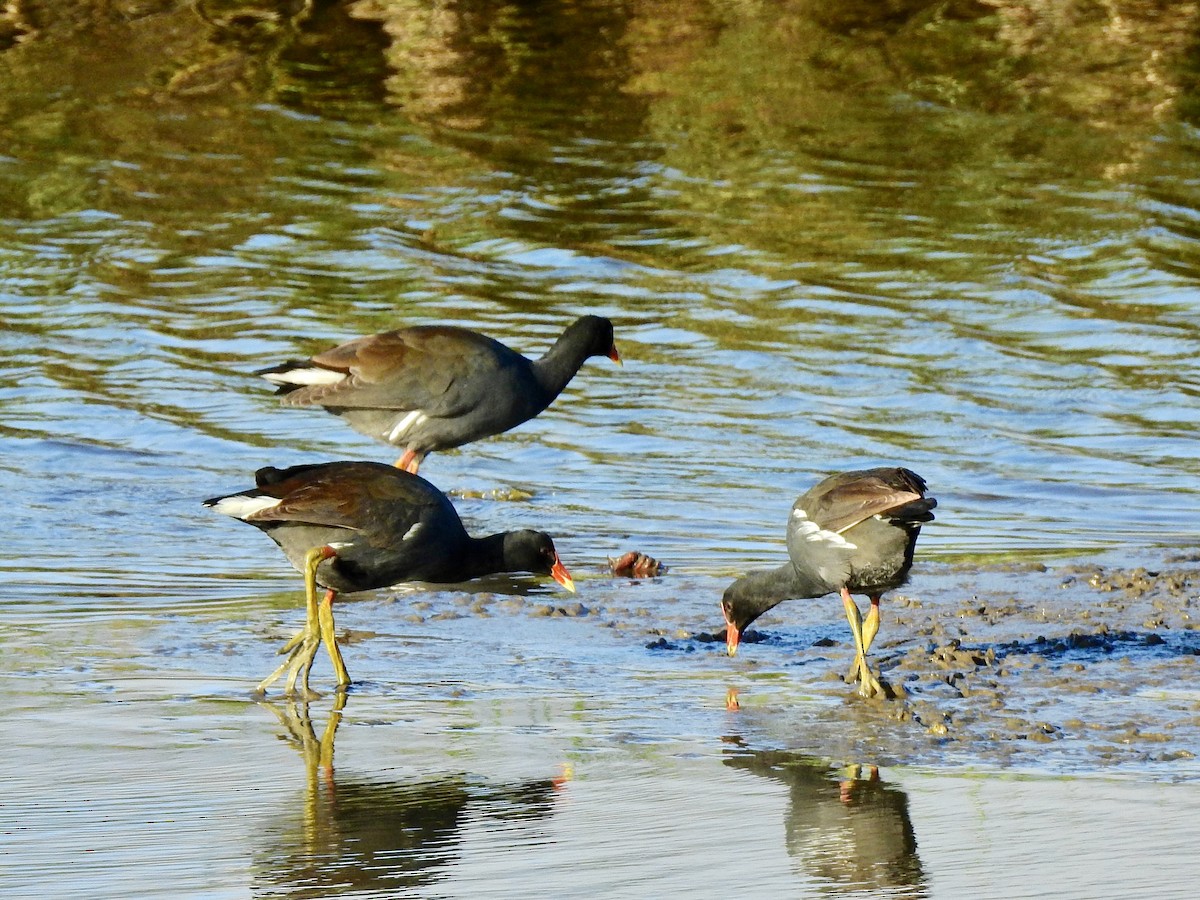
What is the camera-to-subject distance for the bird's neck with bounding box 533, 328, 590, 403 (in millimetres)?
10008

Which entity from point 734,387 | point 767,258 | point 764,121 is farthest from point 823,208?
point 734,387

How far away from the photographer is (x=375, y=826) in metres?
4.83

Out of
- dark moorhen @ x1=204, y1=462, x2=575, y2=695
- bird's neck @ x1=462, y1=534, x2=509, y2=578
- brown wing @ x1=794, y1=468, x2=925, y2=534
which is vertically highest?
brown wing @ x1=794, y1=468, x2=925, y2=534

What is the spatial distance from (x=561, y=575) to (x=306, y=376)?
7.93 feet

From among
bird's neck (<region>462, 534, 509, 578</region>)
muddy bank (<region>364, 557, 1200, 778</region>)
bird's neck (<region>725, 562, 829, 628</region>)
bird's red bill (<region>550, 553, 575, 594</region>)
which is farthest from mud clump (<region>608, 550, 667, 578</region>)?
bird's neck (<region>725, 562, 829, 628</region>)

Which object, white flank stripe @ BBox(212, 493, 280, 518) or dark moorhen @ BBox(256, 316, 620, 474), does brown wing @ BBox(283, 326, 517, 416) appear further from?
white flank stripe @ BBox(212, 493, 280, 518)

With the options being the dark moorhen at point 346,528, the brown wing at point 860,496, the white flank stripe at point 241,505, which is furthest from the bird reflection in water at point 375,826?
the brown wing at point 860,496

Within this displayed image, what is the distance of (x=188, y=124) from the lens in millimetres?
17922

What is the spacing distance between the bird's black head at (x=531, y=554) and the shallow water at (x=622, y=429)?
0.16m

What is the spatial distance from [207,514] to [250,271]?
5.29 meters

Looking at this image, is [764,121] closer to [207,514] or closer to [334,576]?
[207,514]

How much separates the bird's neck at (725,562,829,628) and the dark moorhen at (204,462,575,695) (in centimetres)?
97

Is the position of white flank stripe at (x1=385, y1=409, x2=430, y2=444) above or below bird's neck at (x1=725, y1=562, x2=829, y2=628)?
above

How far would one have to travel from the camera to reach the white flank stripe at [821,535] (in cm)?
655
